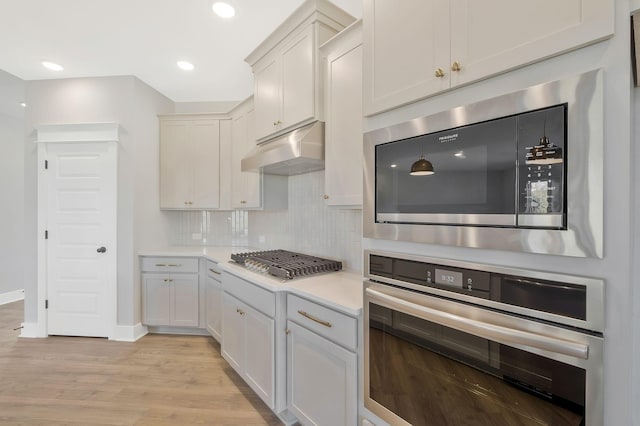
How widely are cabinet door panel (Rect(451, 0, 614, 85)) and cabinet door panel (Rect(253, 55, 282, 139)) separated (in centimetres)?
168

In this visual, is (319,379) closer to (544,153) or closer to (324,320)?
(324,320)

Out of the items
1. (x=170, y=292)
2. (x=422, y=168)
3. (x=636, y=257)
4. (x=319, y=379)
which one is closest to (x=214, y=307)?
(x=170, y=292)

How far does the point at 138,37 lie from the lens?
8.54 feet

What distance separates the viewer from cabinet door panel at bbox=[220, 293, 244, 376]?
2.32 m

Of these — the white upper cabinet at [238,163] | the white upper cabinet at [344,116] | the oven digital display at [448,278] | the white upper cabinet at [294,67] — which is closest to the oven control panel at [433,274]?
the oven digital display at [448,278]

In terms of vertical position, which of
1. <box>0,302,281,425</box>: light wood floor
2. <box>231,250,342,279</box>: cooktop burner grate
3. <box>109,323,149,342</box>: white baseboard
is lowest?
<box>0,302,281,425</box>: light wood floor

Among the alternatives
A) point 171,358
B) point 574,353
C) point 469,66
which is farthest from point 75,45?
point 574,353

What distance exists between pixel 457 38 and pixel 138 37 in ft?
9.22

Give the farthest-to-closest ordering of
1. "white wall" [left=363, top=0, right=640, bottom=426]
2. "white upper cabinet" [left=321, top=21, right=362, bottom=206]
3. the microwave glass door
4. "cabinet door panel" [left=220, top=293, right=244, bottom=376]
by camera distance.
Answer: "cabinet door panel" [left=220, top=293, right=244, bottom=376], "white upper cabinet" [left=321, top=21, right=362, bottom=206], the microwave glass door, "white wall" [left=363, top=0, right=640, bottom=426]

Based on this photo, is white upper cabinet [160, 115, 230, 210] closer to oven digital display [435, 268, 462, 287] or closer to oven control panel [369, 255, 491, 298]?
oven control panel [369, 255, 491, 298]

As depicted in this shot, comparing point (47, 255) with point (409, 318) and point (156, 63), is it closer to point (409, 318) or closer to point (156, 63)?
point (156, 63)

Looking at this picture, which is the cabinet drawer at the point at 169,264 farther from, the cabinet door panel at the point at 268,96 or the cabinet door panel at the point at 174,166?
the cabinet door panel at the point at 268,96

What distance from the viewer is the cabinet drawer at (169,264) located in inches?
132

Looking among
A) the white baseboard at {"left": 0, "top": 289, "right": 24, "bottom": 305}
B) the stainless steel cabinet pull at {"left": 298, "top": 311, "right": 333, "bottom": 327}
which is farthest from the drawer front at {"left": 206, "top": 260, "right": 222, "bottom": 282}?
the white baseboard at {"left": 0, "top": 289, "right": 24, "bottom": 305}
